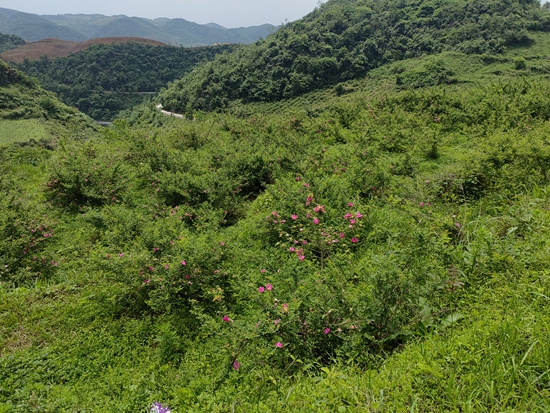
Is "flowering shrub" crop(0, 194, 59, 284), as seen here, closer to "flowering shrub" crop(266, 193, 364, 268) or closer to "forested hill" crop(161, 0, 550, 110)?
"flowering shrub" crop(266, 193, 364, 268)

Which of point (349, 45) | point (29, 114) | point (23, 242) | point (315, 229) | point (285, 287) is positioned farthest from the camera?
point (349, 45)

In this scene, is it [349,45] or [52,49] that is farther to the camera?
[52,49]

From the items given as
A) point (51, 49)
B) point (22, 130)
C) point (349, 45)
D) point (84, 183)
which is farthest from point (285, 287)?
point (51, 49)

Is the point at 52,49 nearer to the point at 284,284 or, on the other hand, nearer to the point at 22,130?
the point at 22,130

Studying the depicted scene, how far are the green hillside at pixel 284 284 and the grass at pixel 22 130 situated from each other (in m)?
37.0

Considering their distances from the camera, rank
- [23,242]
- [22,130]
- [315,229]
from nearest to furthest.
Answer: [315,229], [23,242], [22,130]

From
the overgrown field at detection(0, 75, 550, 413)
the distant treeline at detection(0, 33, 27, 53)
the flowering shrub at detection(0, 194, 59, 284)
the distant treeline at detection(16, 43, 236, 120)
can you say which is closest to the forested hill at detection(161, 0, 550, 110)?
the distant treeline at detection(16, 43, 236, 120)

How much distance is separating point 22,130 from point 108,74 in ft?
214

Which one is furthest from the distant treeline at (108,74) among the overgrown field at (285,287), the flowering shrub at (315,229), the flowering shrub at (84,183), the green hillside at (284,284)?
the flowering shrub at (315,229)

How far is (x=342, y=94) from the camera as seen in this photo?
6100 cm

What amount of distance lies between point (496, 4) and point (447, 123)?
282ft

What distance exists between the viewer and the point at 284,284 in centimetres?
304

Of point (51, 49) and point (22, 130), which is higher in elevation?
point (51, 49)

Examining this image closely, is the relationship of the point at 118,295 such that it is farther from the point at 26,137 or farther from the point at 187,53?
the point at 187,53
